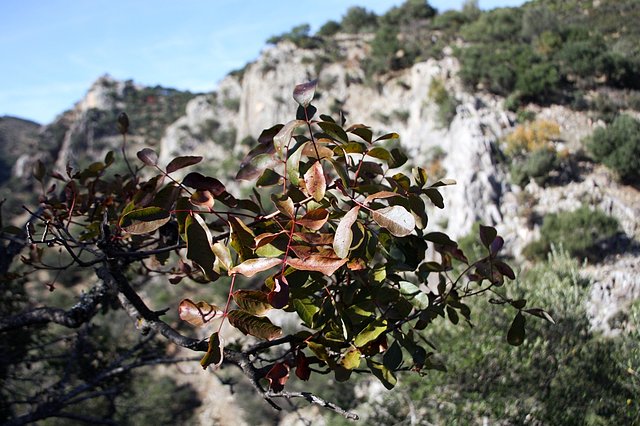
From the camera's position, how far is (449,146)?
17.0 m

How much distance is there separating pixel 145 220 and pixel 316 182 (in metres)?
0.35

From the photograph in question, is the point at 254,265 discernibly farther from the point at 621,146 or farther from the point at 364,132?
the point at 621,146

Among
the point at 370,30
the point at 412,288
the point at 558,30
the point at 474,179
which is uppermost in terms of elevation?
the point at 370,30

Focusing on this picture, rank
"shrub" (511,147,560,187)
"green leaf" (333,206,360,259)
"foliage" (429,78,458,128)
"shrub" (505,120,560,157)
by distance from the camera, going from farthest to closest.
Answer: "foliage" (429,78,458,128) → "shrub" (505,120,560,157) → "shrub" (511,147,560,187) → "green leaf" (333,206,360,259)

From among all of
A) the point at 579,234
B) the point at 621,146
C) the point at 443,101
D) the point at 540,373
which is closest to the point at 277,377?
the point at 540,373

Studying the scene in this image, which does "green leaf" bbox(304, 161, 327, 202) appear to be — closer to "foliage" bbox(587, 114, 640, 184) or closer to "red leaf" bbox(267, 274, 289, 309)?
"red leaf" bbox(267, 274, 289, 309)

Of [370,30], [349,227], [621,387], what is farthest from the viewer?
[370,30]

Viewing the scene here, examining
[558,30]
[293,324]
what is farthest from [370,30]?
[293,324]

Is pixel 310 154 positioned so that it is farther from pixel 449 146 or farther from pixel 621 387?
pixel 449 146

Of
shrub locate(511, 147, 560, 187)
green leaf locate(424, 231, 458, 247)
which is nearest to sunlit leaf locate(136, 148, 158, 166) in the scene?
green leaf locate(424, 231, 458, 247)

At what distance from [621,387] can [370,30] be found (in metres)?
27.1

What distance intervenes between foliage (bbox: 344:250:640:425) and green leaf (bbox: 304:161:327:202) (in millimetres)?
3932

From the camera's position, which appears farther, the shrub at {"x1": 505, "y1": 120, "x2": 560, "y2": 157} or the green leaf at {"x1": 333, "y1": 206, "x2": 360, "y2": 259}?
the shrub at {"x1": 505, "y1": 120, "x2": 560, "y2": 157}

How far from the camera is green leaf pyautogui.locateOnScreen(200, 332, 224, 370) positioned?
917mm
